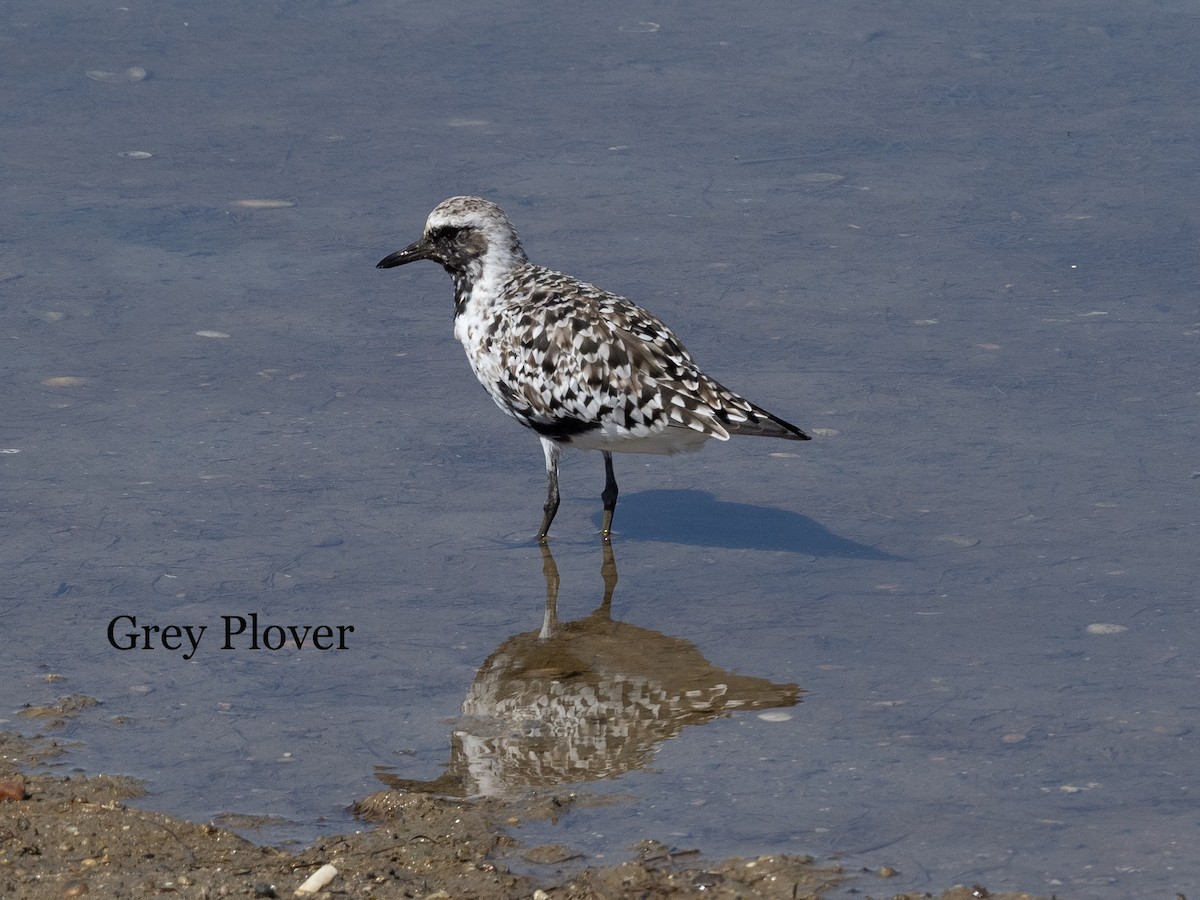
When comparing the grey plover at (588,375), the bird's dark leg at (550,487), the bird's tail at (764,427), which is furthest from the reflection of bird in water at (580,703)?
the bird's tail at (764,427)

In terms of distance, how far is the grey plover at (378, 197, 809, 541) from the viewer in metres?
8.80

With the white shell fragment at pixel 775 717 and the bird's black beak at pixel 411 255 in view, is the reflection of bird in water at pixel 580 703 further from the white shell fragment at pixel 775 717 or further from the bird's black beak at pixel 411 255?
the bird's black beak at pixel 411 255

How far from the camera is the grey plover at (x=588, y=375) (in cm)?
880

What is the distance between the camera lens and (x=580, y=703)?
24.8 ft

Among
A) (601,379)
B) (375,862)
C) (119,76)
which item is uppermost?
(119,76)

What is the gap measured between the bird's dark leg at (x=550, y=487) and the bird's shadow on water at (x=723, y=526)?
383mm

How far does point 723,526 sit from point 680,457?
36.3 inches

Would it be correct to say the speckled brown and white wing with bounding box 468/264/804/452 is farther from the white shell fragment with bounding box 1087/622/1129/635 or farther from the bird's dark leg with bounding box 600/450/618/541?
the white shell fragment with bounding box 1087/622/1129/635

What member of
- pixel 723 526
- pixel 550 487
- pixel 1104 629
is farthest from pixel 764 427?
pixel 1104 629

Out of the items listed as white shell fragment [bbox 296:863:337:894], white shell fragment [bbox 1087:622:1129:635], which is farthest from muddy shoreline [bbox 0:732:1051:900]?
white shell fragment [bbox 1087:622:1129:635]

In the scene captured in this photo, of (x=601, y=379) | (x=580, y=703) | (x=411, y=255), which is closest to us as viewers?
(x=580, y=703)

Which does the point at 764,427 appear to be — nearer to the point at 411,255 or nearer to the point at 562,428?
the point at 562,428

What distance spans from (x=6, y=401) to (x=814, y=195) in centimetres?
554

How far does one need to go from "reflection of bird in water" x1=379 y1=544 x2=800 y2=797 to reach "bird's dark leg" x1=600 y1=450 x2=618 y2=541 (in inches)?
29.6
